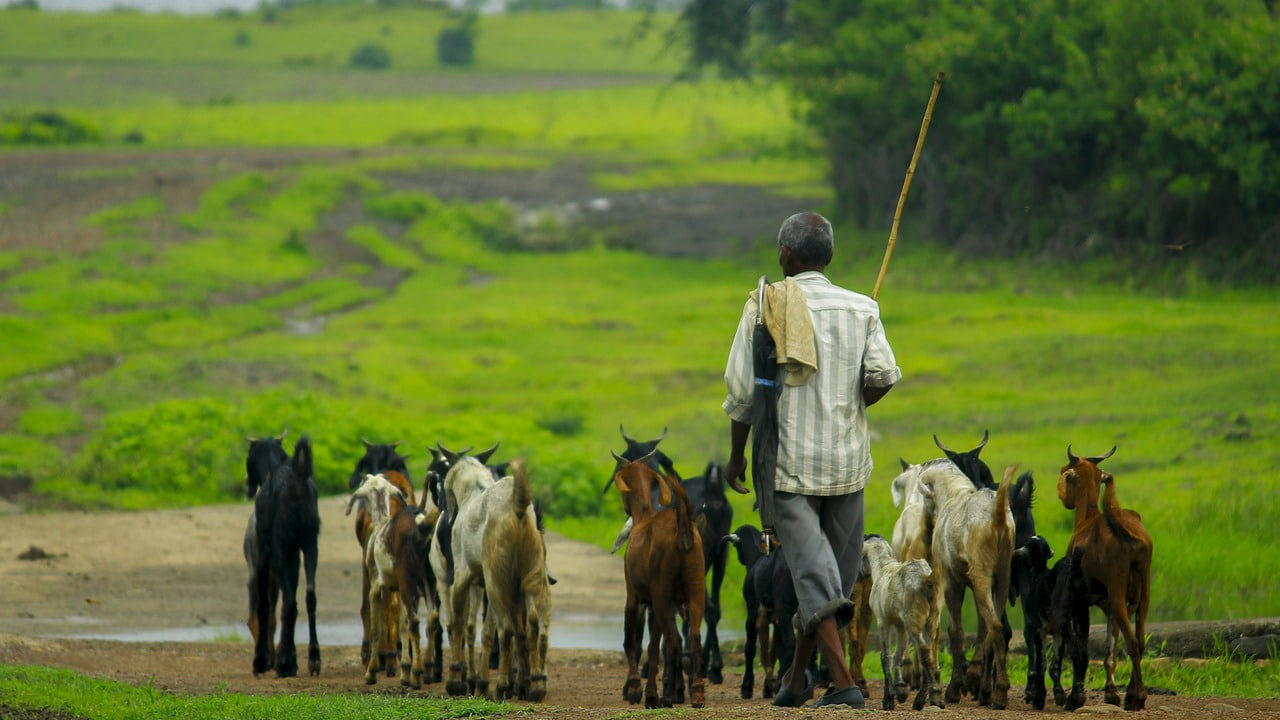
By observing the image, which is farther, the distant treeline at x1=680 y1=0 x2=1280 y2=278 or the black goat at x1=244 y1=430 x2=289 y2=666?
the distant treeline at x1=680 y1=0 x2=1280 y2=278

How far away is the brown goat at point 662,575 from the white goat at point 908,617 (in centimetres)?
104

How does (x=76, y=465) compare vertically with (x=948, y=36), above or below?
below

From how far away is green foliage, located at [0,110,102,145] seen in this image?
55375 mm

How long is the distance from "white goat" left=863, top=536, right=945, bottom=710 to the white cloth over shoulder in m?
1.72

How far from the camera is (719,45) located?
49062 millimetres

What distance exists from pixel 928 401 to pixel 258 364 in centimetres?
1088

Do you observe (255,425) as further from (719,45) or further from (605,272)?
(719,45)

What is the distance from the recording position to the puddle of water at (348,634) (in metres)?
14.6

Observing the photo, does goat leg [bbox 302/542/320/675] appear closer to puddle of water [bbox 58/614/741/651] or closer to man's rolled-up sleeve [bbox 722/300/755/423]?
puddle of water [bbox 58/614/741/651]

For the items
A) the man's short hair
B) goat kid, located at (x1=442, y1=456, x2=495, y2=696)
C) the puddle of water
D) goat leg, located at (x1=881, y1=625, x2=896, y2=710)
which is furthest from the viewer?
the puddle of water

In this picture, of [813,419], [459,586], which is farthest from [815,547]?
[459,586]

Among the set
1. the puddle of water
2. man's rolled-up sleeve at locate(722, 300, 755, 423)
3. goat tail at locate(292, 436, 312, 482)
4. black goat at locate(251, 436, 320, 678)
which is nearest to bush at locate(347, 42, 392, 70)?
the puddle of water

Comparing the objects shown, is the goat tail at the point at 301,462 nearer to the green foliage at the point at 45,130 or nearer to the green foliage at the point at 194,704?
the green foliage at the point at 194,704

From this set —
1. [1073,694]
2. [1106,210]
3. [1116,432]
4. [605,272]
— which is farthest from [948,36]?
[1073,694]
